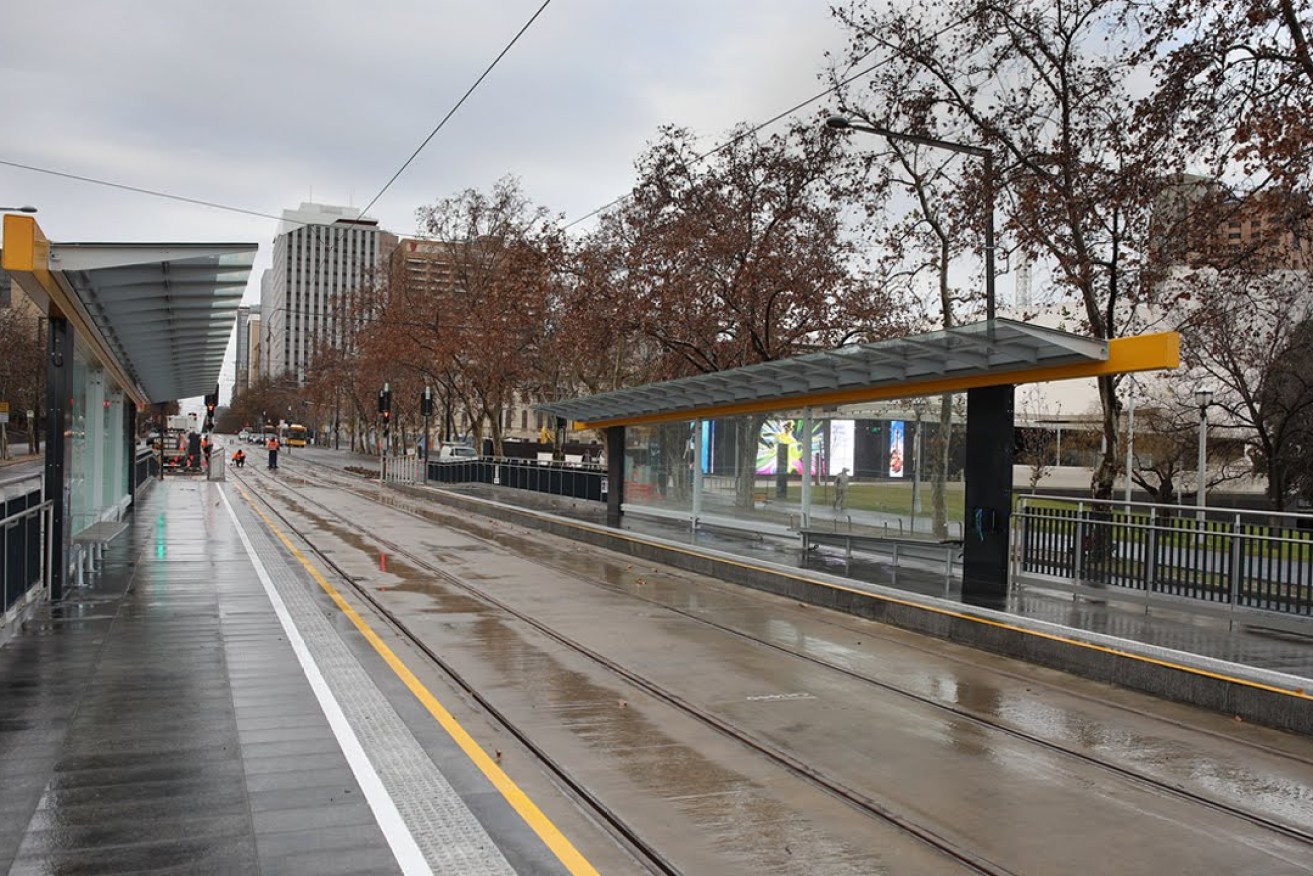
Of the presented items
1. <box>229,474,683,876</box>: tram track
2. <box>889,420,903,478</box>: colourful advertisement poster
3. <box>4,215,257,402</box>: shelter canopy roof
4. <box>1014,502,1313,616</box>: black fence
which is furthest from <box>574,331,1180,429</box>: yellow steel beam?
<box>4,215,257,402</box>: shelter canopy roof

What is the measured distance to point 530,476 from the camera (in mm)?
38719

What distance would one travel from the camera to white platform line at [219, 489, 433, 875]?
16.4 ft

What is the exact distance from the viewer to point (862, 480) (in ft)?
57.6

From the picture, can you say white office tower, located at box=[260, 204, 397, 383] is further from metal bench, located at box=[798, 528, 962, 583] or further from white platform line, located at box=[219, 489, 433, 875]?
white platform line, located at box=[219, 489, 433, 875]

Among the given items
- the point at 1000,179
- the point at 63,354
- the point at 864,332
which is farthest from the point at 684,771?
the point at 864,332

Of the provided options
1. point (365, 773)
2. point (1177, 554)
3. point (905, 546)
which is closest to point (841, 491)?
point (905, 546)

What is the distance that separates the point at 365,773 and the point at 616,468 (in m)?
20.5

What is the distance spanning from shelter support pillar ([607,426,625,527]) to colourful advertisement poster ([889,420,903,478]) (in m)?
10.7

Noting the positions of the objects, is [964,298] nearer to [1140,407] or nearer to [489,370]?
[1140,407]

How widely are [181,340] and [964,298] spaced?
52.3 feet

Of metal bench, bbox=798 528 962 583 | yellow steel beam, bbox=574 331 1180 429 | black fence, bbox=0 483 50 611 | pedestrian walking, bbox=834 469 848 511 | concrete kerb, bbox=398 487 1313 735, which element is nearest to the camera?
concrete kerb, bbox=398 487 1313 735

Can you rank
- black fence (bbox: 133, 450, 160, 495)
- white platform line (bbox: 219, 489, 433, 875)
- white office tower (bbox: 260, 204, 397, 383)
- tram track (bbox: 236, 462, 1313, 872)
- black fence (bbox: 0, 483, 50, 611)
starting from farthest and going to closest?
white office tower (bbox: 260, 204, 397, 383) → black fence (bbox: 133, 450, 160, 495) → black fence (bbox: 0, 483, 50, 611) → tram track (bbox: 236, 462, 1313, 872) → white platform line (bbox: 219, 489, 433, 875)

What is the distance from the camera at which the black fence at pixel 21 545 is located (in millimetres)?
9625

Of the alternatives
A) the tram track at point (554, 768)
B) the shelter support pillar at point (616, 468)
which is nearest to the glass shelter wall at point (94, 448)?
the tram track at point (554, 768)
